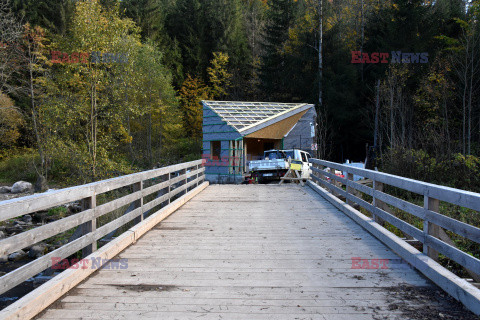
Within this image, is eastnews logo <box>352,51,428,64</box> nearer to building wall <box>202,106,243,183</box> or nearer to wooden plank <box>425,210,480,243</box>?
building wall <box>202,106,243,183</box>

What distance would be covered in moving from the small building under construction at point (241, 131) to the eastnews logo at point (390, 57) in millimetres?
8028

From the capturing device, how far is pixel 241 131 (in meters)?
22.1

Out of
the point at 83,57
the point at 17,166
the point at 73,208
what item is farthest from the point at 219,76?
the point at 73,208

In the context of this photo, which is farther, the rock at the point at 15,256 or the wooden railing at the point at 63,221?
the rock at the point at 15,256

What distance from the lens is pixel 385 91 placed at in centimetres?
2383

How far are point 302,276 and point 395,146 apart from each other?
39.8ft

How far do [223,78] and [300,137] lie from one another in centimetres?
1725

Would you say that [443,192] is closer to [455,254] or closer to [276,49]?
[455,254]

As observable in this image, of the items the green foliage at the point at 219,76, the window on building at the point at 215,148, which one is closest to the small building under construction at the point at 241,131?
the window on building at the point at 215,148

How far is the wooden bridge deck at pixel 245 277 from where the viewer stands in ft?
10.9

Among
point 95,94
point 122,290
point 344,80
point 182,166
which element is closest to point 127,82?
point 95,94

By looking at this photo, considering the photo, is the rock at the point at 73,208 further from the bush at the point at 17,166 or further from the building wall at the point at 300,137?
the building wall at the point at 300,137

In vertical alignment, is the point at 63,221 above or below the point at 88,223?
above

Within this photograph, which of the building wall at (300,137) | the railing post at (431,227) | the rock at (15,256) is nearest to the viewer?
the railing post at (431,227)
